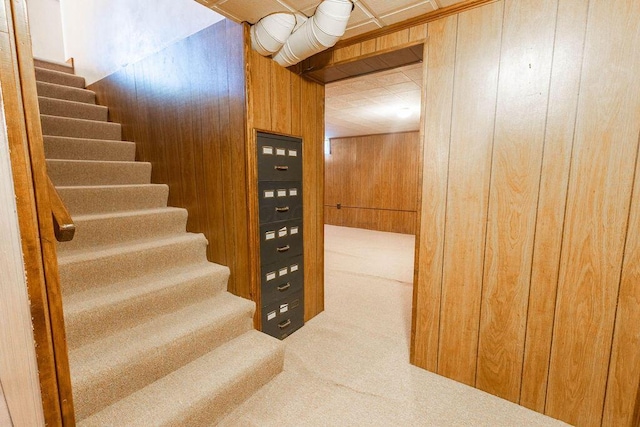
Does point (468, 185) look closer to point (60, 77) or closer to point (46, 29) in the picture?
point (60, 77)

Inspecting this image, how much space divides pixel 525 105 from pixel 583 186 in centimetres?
49

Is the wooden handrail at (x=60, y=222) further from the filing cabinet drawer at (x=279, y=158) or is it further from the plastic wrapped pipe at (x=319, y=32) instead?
the plastic wrapped pipe at (x=319, y=32)

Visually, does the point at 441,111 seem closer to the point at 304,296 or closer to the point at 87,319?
the point at 304,296

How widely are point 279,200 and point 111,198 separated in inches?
50.3

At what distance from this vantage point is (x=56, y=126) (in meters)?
2.59

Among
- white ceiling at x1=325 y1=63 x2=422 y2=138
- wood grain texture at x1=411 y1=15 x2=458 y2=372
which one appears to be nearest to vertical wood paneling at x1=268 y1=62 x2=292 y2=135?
white ceiling at x1=325 y1=63 x2=422 y2=138

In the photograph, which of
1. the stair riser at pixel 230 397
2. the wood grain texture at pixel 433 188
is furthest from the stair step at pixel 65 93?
the wood grain texture at pixel 433 188

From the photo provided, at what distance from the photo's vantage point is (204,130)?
224 cm

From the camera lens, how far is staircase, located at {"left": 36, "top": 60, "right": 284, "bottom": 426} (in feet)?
4.60

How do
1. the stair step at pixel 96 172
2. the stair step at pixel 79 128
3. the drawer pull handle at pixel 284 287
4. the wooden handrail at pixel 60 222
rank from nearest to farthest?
1. the wooden handrail at pixel 60 222
2. the stair step at pixel 96 172
3. the drawer pull handle at pixel 284 287
4. the stair step at pixel 79 128

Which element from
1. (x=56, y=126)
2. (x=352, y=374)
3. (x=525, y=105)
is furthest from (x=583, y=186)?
(x=56, y=126)

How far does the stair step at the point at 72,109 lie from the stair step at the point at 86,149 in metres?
0.48

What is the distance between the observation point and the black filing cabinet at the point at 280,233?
6.97 ft

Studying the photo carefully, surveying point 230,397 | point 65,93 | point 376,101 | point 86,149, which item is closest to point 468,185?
point 230,397
